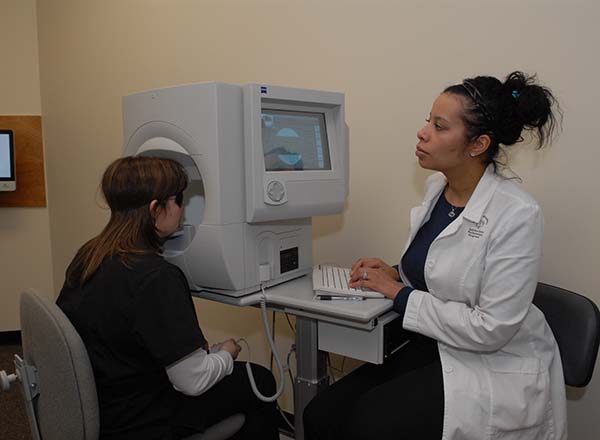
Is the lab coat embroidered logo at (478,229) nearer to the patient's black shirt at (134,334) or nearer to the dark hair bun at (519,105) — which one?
the dark hair bun at (519,105)

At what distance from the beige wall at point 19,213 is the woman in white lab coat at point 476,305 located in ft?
8.33

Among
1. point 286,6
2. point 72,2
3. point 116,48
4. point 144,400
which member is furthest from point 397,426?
point 72,2

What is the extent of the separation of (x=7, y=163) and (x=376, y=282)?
2559mm

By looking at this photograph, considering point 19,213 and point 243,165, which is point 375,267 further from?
point 19,213

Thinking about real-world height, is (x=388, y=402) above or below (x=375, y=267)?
below

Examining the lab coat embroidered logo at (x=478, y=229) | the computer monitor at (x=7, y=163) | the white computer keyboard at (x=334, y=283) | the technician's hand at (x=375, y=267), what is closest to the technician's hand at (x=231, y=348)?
the white computer keyboard at (x=334, y=283)

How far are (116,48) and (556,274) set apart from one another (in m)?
2.30

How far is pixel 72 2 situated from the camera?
9.30 feet

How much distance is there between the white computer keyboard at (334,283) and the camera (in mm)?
1307

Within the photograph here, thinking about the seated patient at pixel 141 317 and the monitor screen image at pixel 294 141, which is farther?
the monitor screen image at pixel 294 141

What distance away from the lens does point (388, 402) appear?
1205 millimetres

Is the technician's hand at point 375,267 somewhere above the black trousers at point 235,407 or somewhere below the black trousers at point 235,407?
above

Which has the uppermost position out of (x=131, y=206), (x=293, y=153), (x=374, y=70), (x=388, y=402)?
(x=374, y=70)

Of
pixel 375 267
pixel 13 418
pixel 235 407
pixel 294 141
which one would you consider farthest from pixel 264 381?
pixel 13 418
